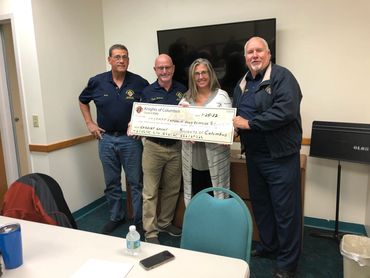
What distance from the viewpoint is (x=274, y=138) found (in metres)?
2.08

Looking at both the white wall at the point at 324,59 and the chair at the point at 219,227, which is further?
the white wall at the point at 324,59

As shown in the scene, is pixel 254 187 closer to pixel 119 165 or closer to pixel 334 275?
pixel 334 275

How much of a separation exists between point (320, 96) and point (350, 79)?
0.27m

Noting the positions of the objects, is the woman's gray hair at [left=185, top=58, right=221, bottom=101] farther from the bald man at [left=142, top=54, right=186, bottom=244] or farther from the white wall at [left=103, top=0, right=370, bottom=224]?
the white wall at [left=103, top=0, right=370, bottom=224]

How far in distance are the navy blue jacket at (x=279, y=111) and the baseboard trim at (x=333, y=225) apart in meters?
1.28

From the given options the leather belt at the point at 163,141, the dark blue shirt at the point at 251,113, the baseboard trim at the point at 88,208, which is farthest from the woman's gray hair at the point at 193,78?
the baseboard trim at the point at 88,208

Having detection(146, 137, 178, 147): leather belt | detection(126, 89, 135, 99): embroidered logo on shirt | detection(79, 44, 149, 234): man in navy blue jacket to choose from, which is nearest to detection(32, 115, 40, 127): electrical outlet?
detection(79, 44, 149, 234): man in navy blue jacket

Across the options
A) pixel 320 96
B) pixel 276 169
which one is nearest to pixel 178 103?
pixel 276 169

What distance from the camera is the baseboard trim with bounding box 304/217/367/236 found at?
2.89 m

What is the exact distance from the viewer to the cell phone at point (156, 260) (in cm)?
126

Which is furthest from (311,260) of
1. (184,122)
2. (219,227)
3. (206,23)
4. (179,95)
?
(206,23)

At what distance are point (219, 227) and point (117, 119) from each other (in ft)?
5.40

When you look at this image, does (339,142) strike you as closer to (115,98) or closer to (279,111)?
(279,111)

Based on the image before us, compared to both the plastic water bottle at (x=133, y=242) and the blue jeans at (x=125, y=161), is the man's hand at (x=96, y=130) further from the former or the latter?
the plastic water bottle at (x=133, y=242)
